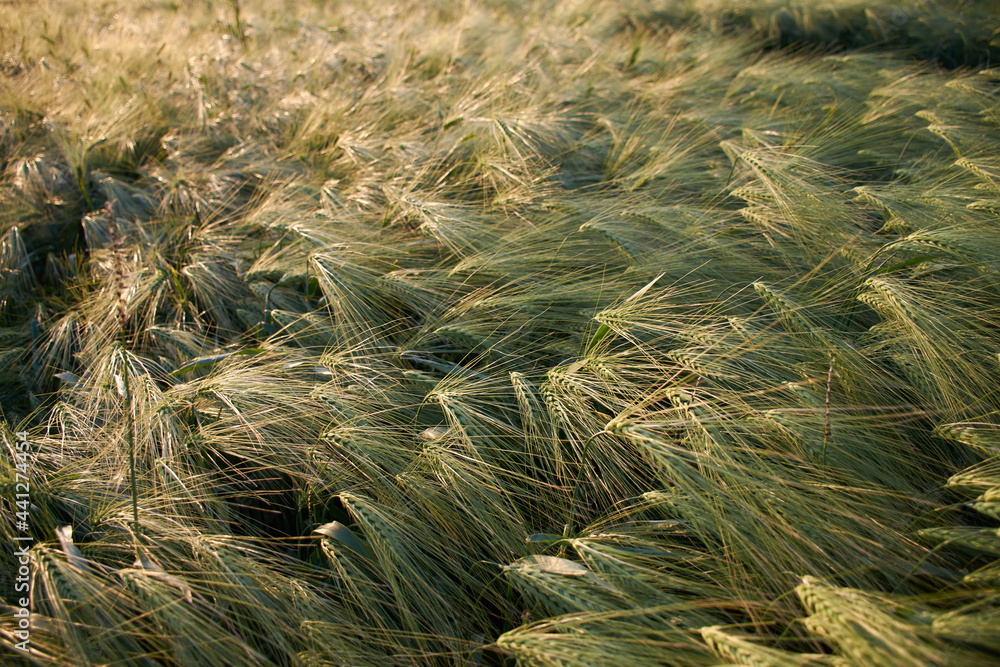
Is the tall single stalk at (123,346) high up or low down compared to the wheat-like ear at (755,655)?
up

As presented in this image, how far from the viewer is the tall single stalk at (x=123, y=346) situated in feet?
3.35

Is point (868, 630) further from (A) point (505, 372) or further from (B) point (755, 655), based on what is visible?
(A) point (505, 372)

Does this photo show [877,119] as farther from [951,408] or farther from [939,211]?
[951,408]

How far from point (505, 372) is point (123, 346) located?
1.14m

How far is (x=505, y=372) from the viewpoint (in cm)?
138

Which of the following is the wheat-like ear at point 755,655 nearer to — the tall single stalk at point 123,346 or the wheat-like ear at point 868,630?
the wheat-like ear at point 868,630

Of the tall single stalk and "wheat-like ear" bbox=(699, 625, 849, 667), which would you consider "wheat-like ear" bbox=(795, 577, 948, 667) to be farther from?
the tall single stalk

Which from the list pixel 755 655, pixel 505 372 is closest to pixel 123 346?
pixel 505 372

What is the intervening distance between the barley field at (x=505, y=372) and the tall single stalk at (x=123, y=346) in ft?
0.05

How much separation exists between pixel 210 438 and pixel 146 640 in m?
0.41

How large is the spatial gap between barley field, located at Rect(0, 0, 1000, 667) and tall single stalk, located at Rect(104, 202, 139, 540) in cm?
2

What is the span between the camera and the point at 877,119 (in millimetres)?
2152

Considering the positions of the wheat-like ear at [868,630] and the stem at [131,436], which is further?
the stem at [131,436]

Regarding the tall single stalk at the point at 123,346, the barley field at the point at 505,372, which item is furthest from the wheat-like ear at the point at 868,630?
the tall single stalk at the point at 123,346
